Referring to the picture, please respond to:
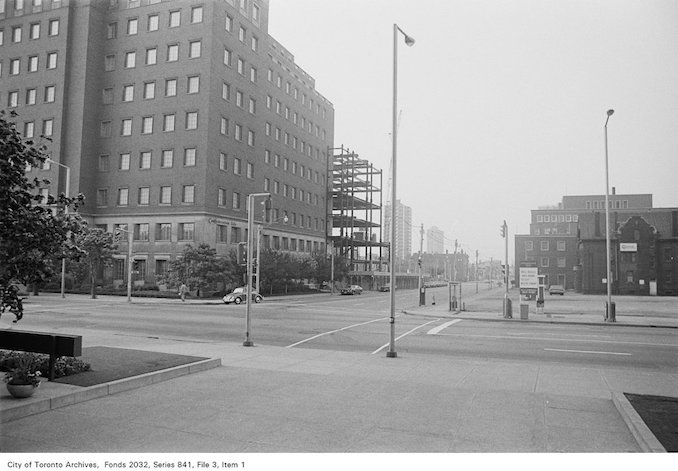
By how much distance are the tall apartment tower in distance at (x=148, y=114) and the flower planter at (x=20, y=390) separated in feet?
146

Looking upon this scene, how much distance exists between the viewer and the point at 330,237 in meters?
85.6

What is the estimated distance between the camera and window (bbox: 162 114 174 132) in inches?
2146

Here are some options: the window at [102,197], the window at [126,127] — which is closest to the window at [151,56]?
the window at [126,127]

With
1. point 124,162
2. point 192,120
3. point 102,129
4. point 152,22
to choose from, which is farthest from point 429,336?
point 102,129

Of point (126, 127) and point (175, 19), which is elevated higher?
point (175, 19)

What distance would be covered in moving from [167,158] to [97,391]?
50.0m

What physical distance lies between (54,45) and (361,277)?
194ft

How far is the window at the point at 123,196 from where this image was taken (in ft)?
184

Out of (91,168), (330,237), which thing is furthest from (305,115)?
(91,168)

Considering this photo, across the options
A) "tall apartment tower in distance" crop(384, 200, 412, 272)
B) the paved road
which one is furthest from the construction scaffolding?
the paved road

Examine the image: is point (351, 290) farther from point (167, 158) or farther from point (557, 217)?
point (557, 217)

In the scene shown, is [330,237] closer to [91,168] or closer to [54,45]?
[91,168]

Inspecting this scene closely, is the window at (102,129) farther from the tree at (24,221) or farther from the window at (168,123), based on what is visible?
the tree at (24,221)

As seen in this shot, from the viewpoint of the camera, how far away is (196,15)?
2092 inches
